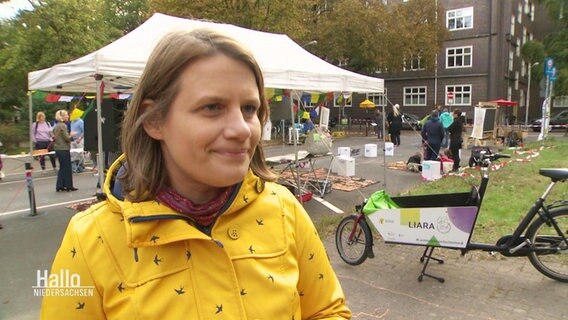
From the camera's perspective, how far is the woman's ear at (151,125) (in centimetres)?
114

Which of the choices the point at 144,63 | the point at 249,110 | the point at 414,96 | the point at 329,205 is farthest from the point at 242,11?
the point at 414,96

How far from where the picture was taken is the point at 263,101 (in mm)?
1318

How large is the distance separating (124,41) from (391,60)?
1112 inches

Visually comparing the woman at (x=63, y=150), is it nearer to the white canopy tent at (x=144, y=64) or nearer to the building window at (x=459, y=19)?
the white canopy tent at (x=144, y=64)

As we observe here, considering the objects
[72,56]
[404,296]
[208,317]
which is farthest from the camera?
[72,56]

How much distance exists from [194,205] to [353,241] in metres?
3.86

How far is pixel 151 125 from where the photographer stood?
1146 mm

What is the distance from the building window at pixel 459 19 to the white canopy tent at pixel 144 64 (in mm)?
32653

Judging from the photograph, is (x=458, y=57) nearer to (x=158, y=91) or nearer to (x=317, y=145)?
(x=317, y=145)

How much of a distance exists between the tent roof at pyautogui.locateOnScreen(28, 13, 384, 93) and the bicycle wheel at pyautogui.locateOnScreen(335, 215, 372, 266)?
2.54 m

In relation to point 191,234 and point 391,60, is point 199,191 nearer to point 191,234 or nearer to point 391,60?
point 191,234

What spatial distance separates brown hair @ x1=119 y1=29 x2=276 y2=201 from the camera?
3.56 feet

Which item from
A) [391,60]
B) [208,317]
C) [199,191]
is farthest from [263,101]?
[391,60]

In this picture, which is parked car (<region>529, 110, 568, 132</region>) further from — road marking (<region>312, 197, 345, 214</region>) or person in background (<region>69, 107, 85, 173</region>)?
person in background (<region>69, 107, 85, 173</region>)
